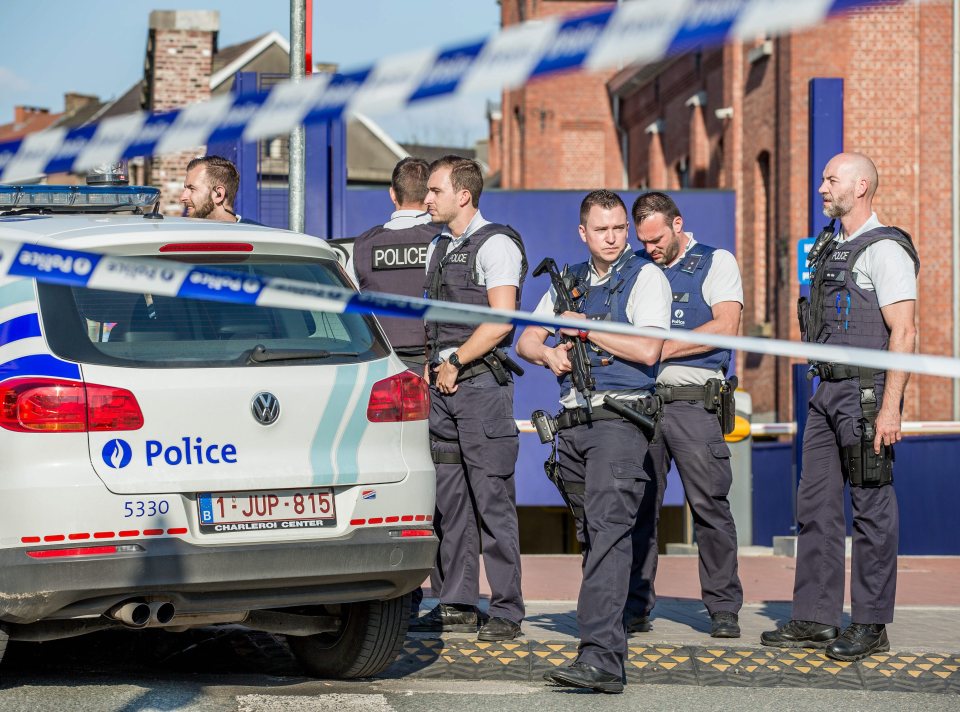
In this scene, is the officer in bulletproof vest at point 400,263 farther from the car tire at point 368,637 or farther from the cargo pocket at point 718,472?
the car tire at point 368,637

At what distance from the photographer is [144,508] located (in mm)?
4988

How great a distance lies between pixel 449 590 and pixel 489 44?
154 inches

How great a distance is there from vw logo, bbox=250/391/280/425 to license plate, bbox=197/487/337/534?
257mm

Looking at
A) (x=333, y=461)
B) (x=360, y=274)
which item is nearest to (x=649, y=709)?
(x=333, y=461)

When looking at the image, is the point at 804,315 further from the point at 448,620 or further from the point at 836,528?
the point at 448,620

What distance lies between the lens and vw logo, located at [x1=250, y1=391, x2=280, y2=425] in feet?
17.2

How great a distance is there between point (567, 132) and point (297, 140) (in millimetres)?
32219

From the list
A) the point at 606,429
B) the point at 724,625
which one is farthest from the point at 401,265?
the point at 724,625

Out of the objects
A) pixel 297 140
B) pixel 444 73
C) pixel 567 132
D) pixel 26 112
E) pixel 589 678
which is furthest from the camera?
pixel 26 112

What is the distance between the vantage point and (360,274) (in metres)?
7.39

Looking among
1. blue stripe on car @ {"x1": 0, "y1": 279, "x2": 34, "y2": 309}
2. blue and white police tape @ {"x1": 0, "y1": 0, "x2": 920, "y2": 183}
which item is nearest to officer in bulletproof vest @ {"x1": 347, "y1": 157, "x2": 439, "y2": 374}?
blue stripe on car @ {"x1": 0, "y1": 279, "x2": 34, "y2": 309}

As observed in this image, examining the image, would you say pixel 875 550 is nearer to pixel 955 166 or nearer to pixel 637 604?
pixel 637 604

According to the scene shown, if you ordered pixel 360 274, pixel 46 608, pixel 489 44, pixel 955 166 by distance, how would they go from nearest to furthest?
pixel 489 44 < pixel 46 608 < pixel 360 274 < pixel 955 166

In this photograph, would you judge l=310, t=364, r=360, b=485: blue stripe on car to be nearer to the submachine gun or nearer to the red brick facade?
the submachine gun
